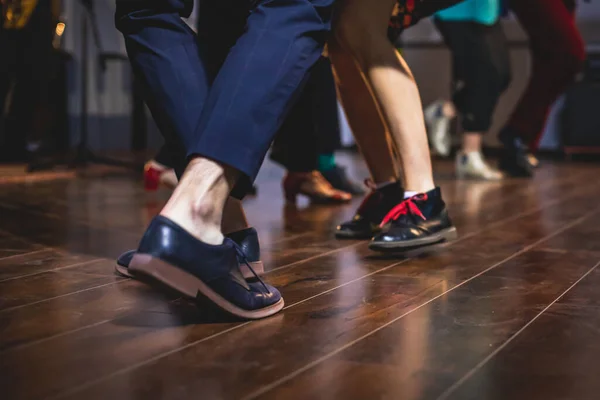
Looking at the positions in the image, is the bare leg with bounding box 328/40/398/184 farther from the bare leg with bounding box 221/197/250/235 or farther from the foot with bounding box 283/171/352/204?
the foot with bounding box 283/171/352/204

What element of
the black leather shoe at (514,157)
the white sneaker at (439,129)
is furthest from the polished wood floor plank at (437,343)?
the white sneaker at (439,129)

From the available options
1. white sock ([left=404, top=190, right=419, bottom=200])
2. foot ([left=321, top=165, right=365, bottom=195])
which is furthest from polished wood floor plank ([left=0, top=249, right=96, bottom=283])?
foot ([left=321, top=165, right=365, bottom=195])

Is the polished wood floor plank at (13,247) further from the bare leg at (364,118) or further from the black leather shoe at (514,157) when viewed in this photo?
the black leather shoe at (514,157)

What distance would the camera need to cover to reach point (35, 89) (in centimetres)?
430

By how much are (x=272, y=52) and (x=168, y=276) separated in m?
0.31

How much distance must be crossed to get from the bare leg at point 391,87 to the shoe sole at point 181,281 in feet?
2.13

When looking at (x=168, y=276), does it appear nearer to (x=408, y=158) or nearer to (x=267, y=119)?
(x=267, y=119)

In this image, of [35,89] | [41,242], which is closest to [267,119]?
[41,242]

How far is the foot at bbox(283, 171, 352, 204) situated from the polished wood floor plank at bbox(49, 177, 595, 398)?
1.02 meters

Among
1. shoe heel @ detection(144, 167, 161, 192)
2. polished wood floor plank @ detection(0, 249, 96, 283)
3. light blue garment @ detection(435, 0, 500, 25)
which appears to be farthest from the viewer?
light blue garment @ detection(435, 0, 500, 25)

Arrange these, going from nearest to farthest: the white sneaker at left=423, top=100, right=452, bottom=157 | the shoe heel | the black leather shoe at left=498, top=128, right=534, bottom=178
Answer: the shoe heel, the black leather shoe at left=498, top=128, right=534, bottom=178, the white sneaker at left=423, top=100, right=452, bottom=157

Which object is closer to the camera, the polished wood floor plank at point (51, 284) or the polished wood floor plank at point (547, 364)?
the polished wood floor plank at point (547, 364)

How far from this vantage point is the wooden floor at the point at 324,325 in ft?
2.73

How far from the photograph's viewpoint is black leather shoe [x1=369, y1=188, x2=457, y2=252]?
5.15 feet
